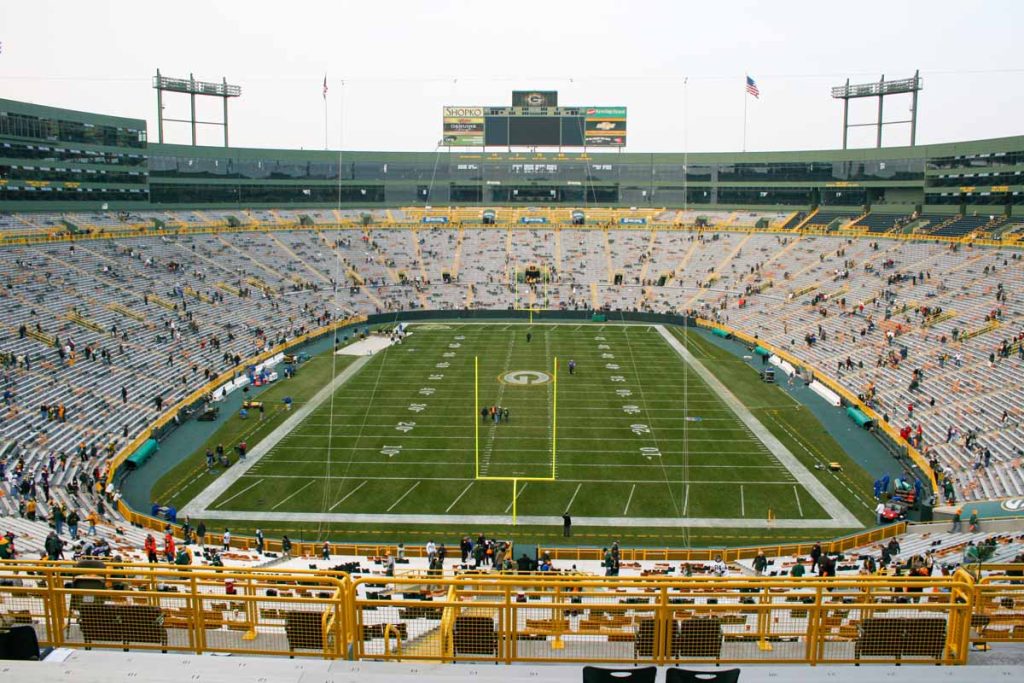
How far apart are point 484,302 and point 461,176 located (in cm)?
2622

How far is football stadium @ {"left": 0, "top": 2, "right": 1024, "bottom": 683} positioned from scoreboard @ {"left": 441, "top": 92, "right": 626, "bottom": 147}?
1.13 feet

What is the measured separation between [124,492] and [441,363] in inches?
788

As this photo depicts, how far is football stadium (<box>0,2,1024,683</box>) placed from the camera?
5.78 metres

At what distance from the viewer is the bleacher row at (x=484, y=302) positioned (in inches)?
1204

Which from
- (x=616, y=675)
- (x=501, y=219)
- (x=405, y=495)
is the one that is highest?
(x=501, y=219)

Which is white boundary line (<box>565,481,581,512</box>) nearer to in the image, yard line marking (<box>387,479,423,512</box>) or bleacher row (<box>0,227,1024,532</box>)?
yard line marking (<box>387,479,423,512</box>)

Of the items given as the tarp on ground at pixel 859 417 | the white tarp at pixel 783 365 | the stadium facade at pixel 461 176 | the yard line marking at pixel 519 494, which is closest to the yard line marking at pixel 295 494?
the yard line marking at pixel 519 494

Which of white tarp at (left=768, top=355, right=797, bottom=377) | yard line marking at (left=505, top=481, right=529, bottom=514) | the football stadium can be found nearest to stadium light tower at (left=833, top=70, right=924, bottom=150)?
the football stadium

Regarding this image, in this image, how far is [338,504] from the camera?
81.1ft

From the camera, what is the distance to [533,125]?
8100 cm

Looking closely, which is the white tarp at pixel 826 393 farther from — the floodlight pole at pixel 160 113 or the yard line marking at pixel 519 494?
the floodlight pole at pixel 160 113

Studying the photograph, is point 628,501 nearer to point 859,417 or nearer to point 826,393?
point 859,417

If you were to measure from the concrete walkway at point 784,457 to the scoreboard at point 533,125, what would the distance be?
4176 cm

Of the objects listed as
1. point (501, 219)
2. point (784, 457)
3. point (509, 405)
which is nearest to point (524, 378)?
point (509, 405)
